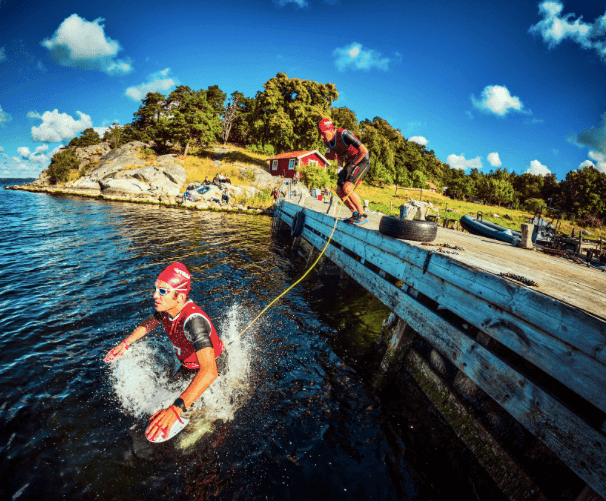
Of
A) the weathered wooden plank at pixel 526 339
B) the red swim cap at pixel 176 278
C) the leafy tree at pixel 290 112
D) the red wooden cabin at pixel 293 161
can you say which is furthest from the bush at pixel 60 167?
the weathered wooden plank at pixel 526 339

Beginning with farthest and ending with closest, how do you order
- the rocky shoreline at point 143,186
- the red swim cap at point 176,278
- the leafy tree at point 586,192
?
the leafy tree at point 586,192, the rocky shoreline at point 143,186, the red swim cap at point 176,278

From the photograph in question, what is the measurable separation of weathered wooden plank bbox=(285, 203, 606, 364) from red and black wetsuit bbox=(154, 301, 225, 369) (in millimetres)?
3090

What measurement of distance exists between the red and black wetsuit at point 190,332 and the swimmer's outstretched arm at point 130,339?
13 cm

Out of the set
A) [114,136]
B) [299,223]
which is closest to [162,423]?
[299,223]

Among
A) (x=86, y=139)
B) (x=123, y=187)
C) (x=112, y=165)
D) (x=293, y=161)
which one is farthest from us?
(x=86, y=139)

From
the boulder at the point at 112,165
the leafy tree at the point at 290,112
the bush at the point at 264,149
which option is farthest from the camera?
the bush at the point at 264,149

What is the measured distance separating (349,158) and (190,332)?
6005 millimetres

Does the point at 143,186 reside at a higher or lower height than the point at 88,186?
higher

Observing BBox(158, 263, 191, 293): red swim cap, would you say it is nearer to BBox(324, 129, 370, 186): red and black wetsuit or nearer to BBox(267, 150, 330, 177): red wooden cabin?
BBox(324, 129, 370, 186): red and black wetsuit

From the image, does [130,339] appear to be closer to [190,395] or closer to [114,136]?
[190,395]

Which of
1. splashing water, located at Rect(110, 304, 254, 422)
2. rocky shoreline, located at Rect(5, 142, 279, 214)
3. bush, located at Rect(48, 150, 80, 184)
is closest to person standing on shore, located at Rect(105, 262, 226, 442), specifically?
splashing water, located at Rect(110, 304, 254, 422)

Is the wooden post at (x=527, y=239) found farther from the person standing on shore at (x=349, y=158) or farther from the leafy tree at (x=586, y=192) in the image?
the leafy tree at (x=586, y=192)

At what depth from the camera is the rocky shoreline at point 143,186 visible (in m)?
28.5

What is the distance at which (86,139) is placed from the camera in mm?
81250
